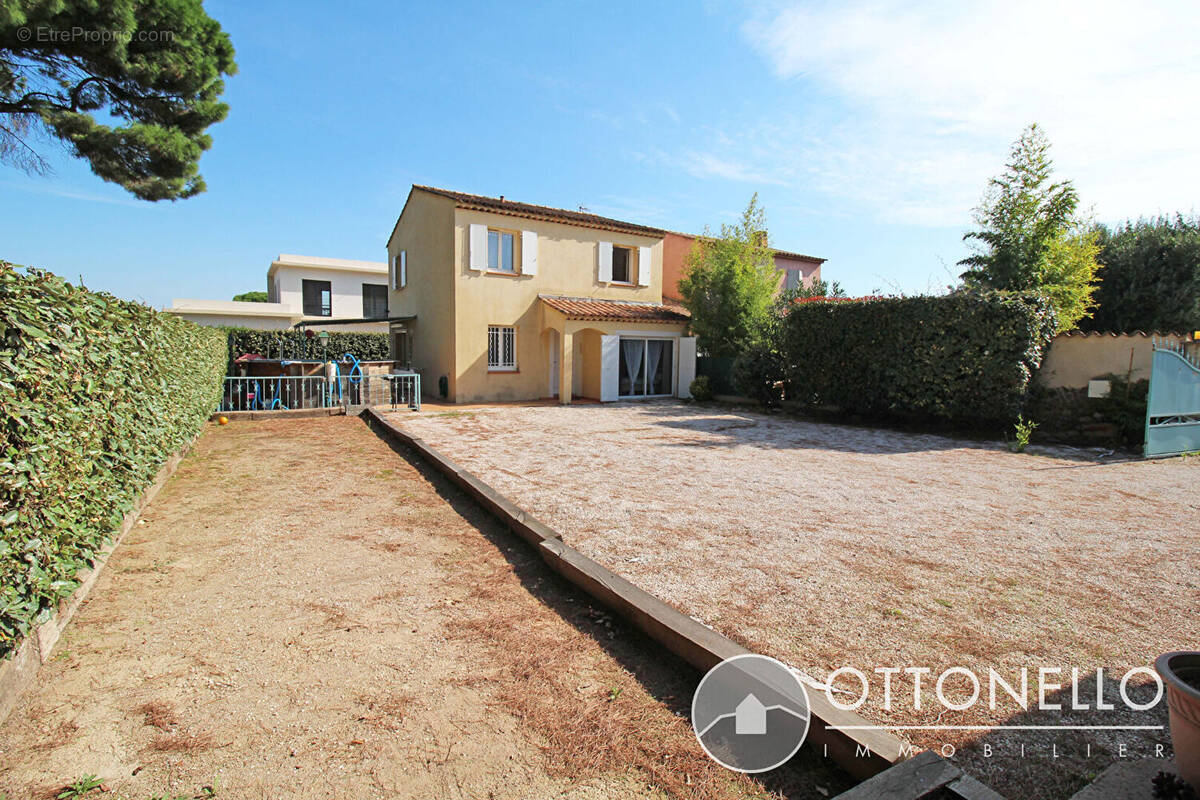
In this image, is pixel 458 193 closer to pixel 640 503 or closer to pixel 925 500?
pixel 640 503

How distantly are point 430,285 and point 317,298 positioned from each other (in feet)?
64.9

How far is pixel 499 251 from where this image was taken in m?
16.5

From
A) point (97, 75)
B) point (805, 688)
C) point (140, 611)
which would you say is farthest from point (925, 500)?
point (97, 75)

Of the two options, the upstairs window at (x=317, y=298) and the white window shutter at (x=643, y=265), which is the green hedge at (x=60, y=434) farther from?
the upstairs window at (x=317, y=298)

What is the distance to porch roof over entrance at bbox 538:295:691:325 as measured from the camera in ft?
53.0

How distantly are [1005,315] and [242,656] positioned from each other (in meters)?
12.2

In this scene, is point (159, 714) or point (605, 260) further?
point (605, 260)

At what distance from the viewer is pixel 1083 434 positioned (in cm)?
1020

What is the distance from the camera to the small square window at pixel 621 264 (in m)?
19.0

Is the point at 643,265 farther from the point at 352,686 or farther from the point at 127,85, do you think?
the point at 352,686

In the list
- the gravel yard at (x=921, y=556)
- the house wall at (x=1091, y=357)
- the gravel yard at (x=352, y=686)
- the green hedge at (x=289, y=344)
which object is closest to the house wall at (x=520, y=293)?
the green hedge at (x=289, y=344)

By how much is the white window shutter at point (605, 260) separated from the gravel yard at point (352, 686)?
14542 mm

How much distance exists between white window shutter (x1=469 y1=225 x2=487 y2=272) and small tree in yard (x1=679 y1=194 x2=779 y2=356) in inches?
257

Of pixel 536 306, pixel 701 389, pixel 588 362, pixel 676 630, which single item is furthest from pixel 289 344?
pixel 676 630
